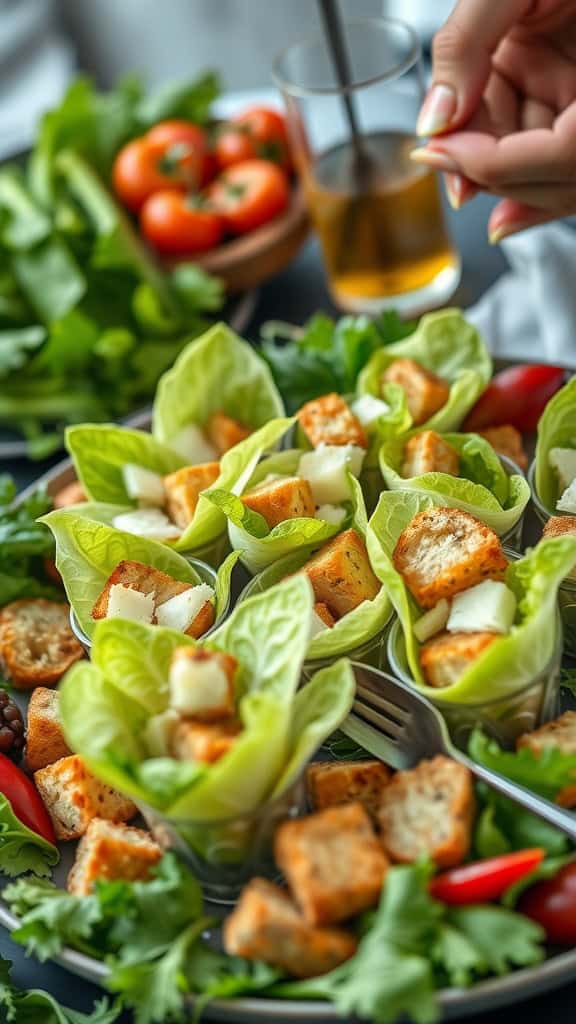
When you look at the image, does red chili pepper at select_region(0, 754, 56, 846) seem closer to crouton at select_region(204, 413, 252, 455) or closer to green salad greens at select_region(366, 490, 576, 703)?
green salad greens at select_region(366, 490, 576, 703)

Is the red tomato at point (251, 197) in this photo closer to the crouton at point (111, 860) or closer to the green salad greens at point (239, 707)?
the green salad greens at point (239, 707)

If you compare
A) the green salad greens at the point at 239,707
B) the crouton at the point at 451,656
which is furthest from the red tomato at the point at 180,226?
the crouton at the point at 451,656

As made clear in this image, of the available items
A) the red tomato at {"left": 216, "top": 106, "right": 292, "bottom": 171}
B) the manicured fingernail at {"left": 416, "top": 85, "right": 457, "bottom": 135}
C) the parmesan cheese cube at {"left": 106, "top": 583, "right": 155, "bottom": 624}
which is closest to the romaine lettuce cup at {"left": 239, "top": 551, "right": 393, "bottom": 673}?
the parmesan cheese cube at {"left": 106, "top": 583, "right": 155, "bottom": 624}

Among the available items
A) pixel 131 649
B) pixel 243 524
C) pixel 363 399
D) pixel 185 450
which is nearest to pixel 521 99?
pixel 363 399

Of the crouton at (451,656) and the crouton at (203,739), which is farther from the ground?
the crouton at (203,739)

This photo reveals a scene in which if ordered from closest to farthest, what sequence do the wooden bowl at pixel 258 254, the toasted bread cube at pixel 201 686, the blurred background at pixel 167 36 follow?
the toasted bread cube at pixel 201 686 → the wooden bowl at pixel 258 254 → the blurred background at pixel 167 36
